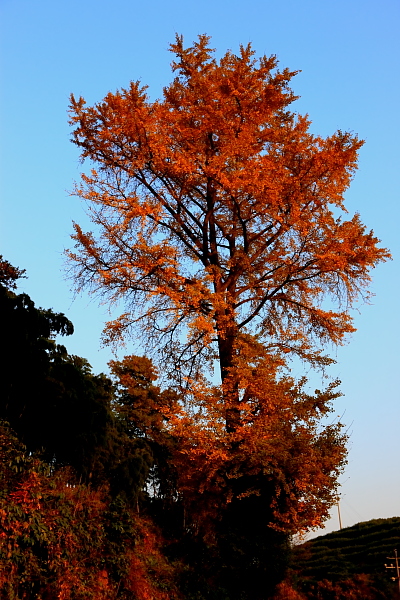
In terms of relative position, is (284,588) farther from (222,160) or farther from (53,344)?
(222,160)

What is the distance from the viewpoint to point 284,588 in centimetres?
1541

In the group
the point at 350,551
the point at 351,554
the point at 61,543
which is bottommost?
the point at 61,543

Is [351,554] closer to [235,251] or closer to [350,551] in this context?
[350,551]

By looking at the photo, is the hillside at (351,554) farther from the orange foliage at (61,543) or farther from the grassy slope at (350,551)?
the orange foliage at (61,543)

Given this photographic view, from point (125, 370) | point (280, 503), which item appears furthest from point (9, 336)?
point (125, 370)

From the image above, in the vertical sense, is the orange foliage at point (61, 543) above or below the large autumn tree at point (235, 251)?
below

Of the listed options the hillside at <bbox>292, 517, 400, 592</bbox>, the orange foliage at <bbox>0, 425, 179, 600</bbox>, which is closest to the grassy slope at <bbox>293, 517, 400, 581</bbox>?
the hillside at <bbox>292, 517, 400, 592</bbox>

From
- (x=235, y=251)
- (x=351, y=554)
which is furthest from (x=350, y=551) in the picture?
(x=235, y=251)

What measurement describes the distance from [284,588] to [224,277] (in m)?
7.46

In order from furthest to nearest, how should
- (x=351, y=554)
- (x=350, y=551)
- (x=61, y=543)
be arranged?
(x=350, y=551), (x=351, y=554), (x=61, y=543)

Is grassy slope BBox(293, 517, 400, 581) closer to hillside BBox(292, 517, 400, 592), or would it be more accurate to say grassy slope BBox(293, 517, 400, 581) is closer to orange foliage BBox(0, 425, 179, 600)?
hillside BBox(292, 517, 400, 592)

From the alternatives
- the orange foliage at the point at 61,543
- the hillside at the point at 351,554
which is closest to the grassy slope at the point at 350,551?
the hillside at the point at 351,554

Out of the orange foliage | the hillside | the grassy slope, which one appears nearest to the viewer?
the orange foliage

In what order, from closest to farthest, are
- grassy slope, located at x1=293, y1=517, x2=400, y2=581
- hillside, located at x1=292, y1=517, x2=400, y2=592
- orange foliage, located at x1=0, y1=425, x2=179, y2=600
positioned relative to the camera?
1. orange foliage, located at x1=0, y1=425, x2=179, y2=600
2. hillside, located at x1=292, y1=517, x2=400, y2=592
3. grassy slope, located at x1=293, y1=517, x2=400, y2=581
